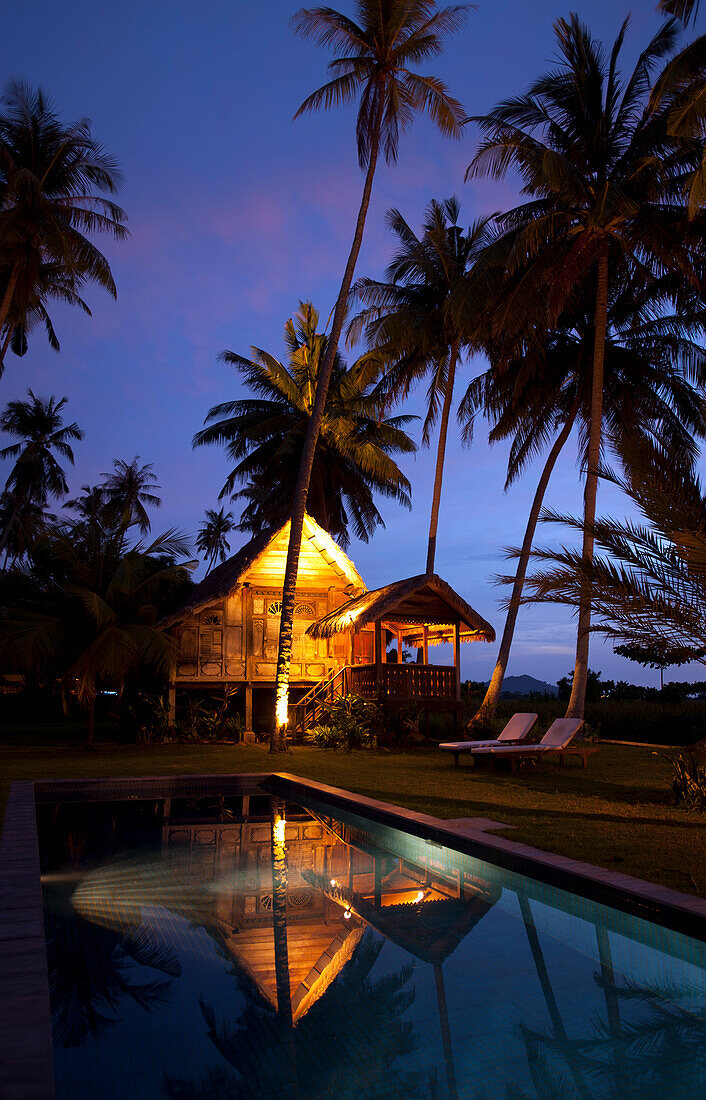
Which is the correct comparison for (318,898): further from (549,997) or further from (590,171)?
(590,171)

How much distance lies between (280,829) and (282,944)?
391 centimetres

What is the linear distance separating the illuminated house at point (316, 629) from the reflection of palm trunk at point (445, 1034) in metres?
13.8

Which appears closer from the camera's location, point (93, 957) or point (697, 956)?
point (697, 956)

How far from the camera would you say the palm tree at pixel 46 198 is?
18047 millimetres

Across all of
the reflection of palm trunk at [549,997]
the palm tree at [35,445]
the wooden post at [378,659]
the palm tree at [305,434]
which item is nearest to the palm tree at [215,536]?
the palm tree at [35,445]

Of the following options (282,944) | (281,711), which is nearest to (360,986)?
(282,944)

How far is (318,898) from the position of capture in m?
5.92

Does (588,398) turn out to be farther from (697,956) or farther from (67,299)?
(697,956)

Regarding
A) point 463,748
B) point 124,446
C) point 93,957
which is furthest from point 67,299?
point 124,446

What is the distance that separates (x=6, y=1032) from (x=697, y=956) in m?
3.37

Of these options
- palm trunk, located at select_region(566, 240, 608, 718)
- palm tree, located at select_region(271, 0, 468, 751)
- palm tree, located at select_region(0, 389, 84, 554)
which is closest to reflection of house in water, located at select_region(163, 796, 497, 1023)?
palm tree, located at select_region(271, 0, 468, 751)

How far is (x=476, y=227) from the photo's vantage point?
75.3 feet

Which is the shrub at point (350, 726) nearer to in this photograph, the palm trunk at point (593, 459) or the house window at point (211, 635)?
the house window at point (211, 635)

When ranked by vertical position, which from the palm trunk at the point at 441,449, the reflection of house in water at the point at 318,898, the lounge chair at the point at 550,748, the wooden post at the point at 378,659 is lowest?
the reflection of house in water at the point at 318,898
